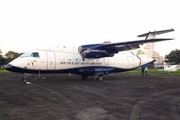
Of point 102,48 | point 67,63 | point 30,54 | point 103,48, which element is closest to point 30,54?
point 30,54

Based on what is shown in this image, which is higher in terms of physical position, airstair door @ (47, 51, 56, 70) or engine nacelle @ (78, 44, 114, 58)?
engine nacelle @ (78, 44, 114, 58)

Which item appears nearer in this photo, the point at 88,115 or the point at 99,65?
the point at 88,115

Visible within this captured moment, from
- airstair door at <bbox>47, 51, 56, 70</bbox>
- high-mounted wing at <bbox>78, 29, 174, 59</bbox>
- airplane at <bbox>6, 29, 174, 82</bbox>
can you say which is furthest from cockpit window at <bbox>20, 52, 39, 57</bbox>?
high-mounted wing at <bbox>78, 29, 174, 59</bbox>

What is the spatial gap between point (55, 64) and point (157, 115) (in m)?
13.3

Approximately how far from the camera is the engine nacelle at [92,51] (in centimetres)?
1867

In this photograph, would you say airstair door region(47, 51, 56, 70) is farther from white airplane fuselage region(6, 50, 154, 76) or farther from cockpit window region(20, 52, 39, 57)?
cockpit window region(20, 52, 39, 57)

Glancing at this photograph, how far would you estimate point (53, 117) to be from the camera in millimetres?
5773

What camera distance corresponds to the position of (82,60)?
1973 cm

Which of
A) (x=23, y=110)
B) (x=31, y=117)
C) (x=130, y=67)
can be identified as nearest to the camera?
(x=31, y=117)

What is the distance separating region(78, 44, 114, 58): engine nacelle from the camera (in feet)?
61.3

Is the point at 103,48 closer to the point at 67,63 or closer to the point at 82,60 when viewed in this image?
the point at 82,60

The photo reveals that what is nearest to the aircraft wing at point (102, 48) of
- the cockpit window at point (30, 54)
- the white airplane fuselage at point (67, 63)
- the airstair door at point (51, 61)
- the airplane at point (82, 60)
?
the airplane at point (82, 60)

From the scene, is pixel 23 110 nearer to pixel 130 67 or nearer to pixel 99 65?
pixel 99 65

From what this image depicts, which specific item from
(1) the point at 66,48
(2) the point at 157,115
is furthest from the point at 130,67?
(2) the point at 157,115
